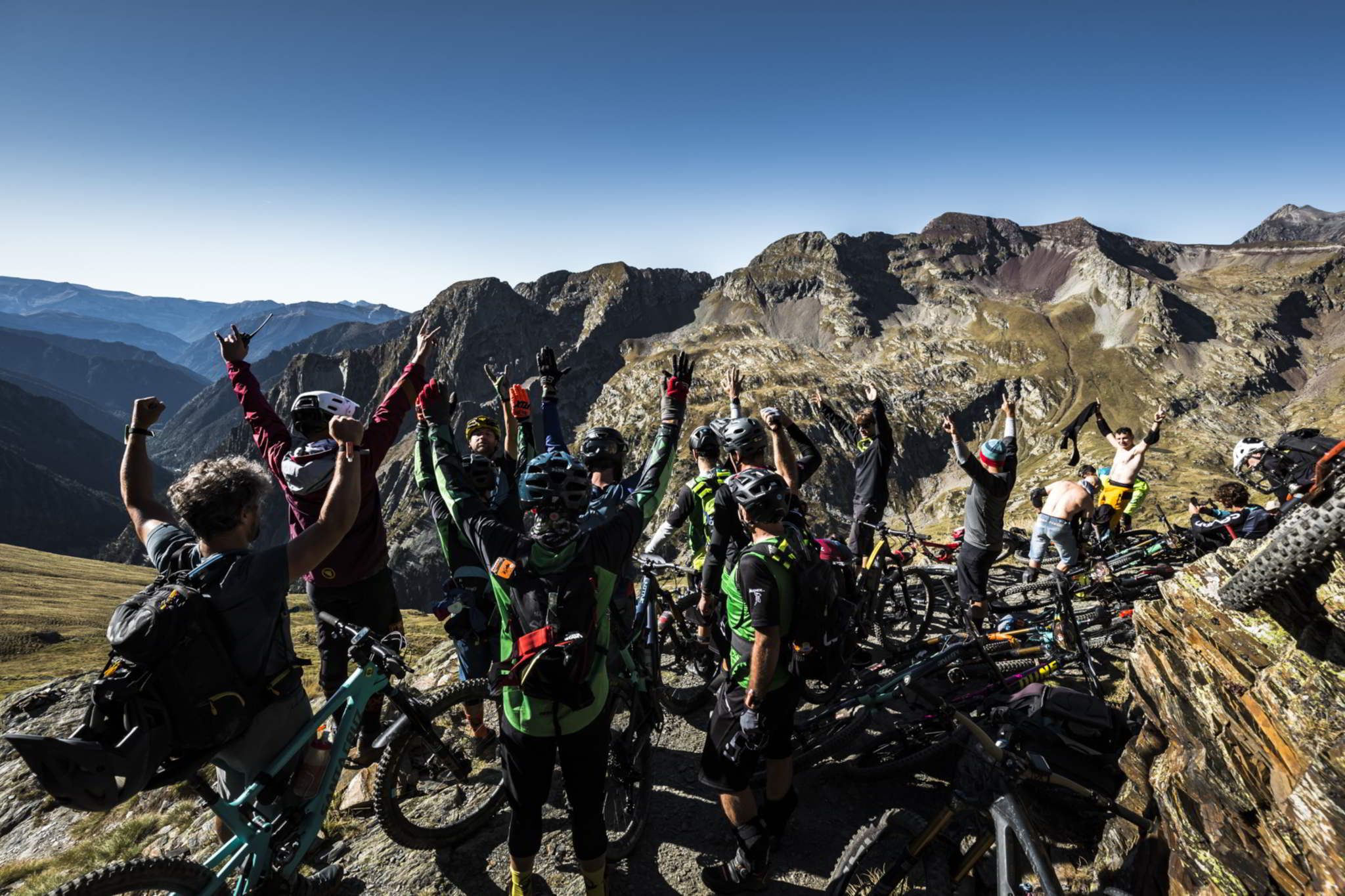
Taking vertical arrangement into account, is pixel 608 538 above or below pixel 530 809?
above

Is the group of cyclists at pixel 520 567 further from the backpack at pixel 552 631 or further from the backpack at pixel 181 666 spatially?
the backpack at pixel 181 666

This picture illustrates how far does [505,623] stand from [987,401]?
210 meters

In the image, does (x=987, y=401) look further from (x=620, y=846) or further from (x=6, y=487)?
(x=6, y=487)

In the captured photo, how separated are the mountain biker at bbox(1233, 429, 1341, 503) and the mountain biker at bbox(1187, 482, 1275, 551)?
15.6 inches

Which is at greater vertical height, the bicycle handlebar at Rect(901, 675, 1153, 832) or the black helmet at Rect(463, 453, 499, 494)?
the black helmet at Rect(463, 453, 499, 494)

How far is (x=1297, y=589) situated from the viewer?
14.6ft

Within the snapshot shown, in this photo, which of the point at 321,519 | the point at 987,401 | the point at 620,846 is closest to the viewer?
the point at 321,519

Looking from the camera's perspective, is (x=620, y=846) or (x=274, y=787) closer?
(x=274, y=787)

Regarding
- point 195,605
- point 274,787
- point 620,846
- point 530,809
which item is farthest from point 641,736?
point 195,605

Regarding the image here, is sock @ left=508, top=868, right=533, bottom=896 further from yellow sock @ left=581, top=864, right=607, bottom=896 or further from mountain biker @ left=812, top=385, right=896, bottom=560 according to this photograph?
mountain biker @ left=812, top=385, right=896, bottom=560

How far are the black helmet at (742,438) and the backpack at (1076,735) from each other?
14.5 ft

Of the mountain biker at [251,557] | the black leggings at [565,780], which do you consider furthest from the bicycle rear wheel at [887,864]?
the mountain biker at [251,557]

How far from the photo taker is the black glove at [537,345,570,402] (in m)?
9.12

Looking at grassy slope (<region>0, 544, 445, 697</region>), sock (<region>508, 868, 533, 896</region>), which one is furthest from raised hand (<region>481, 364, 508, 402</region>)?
grassy slope (<region>0, 544, 445, 697</region>)
